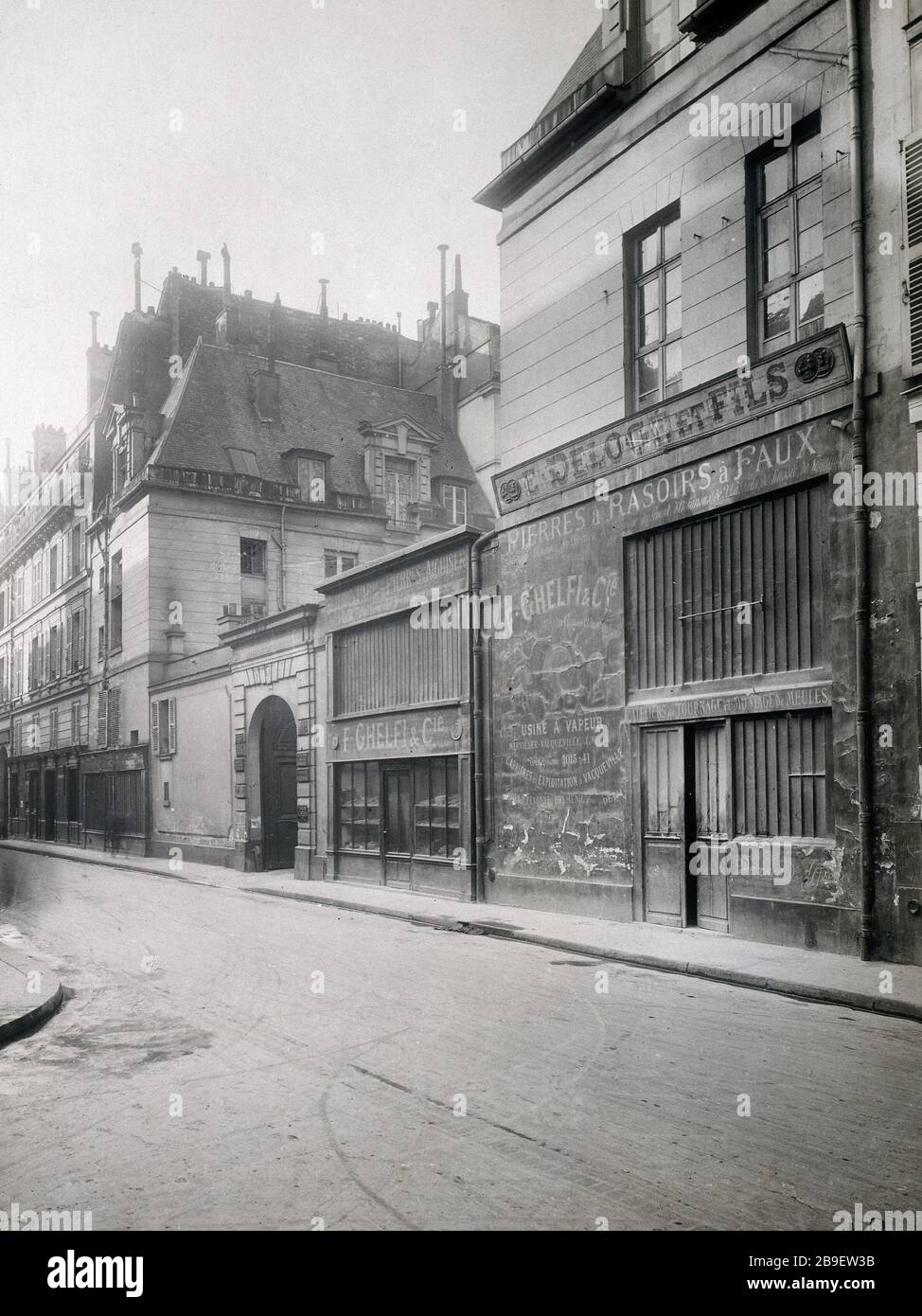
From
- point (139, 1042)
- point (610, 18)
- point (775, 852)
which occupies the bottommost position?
point (139, 1042)

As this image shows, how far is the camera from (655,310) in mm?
13852

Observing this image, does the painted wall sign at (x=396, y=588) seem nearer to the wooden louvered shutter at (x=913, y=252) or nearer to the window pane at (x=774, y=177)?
the window pane at (x=774, y=177)

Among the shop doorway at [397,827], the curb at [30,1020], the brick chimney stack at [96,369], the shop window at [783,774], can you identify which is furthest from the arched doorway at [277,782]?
the brick chimney stack at [96,369]

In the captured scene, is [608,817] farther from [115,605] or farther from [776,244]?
[115,605]

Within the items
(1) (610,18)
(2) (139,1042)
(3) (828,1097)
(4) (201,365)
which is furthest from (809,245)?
(4) (201,365)

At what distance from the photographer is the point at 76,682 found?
38.8 metres

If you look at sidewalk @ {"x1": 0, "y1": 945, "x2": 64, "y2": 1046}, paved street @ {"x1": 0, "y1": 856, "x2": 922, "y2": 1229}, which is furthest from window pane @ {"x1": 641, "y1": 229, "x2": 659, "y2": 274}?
sidewalk @ {"x1": 0, "y1": 945, "x2": 64, "y2": 1046}

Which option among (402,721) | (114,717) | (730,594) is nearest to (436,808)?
(402,721)

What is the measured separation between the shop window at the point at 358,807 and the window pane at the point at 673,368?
906 centimetres

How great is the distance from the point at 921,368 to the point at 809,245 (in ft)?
8.42

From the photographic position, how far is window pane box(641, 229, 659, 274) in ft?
45.6

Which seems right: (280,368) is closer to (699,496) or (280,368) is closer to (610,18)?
(610,18)

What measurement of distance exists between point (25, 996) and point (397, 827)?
1037cm
